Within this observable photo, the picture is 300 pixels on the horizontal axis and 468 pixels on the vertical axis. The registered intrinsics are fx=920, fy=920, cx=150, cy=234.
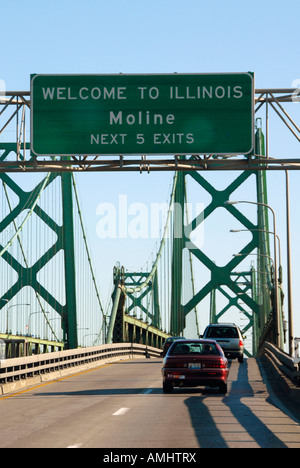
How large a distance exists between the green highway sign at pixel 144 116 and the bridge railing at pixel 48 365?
235 inches

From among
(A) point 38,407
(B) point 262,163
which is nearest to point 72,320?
(B) point 262,163

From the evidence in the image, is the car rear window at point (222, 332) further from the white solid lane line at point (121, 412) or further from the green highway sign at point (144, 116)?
the white solid lane line at point (121, 412)

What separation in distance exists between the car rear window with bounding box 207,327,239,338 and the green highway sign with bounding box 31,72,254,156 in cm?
1715

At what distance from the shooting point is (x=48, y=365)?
29656 millimetres

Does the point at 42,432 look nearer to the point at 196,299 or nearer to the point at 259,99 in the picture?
the point at 259,99

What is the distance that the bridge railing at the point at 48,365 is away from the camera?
24.2m

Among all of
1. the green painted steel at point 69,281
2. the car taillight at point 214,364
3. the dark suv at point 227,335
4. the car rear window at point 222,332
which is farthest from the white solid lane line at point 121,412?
the green painted steel at point 69,281

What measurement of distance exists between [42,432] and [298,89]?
12.7 metres

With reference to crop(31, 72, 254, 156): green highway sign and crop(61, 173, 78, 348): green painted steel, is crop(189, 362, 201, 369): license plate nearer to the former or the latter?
crop(31, 72, 254, 156): green highway sign

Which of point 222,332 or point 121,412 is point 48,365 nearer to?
point 222,332

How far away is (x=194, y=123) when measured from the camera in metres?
22.4

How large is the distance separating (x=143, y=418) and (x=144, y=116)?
932 centimetres

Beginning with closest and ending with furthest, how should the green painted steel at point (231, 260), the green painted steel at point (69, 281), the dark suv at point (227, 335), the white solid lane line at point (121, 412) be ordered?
the white solid lane line at point (121, 412) < the dark suv at point (227, 335) < the green painted steel at point (69, 281) < the green painted steel at point (231, 260)

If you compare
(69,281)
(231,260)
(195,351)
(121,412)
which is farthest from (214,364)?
(231,260)
